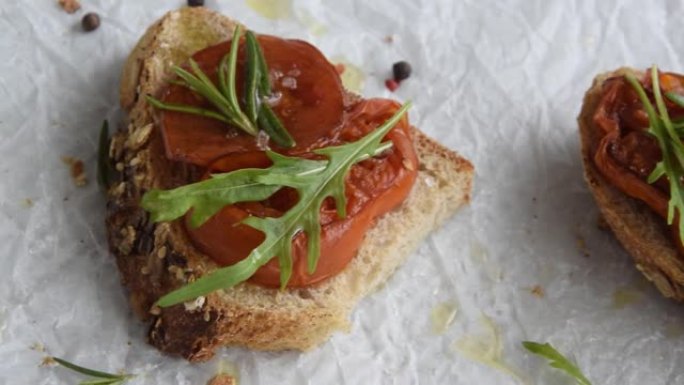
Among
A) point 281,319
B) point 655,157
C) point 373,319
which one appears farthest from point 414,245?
point 655,157

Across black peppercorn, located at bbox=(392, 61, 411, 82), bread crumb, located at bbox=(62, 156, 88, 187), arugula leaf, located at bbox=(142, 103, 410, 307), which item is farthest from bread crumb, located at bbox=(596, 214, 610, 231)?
bread crumb, located at bbox=(62, 156, 88, 187)

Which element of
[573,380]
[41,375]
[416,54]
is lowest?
[41,375]

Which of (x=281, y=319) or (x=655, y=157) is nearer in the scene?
(x=281, y=319)

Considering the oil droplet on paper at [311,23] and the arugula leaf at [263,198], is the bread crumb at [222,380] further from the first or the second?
the oil droplet on paper at [311,23]

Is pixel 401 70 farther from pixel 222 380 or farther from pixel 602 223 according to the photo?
pixel 222 380

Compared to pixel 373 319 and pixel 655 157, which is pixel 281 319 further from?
pixel 655 157

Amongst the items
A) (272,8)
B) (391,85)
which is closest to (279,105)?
(391,85)

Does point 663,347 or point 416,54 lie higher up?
point 416,54
